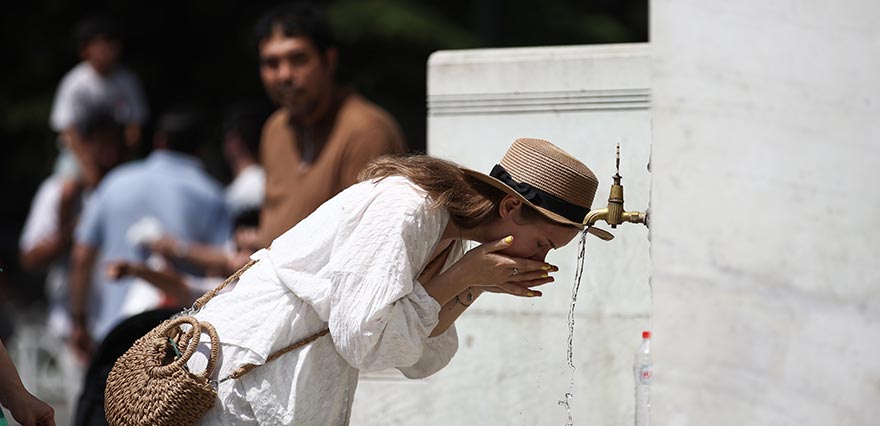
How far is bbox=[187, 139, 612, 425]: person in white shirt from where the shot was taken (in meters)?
3.06

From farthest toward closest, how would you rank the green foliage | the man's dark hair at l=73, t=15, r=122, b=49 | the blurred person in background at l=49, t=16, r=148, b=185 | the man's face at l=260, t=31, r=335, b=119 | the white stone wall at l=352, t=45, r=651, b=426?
the green foliage → the man's dark hair at l=73, t=15, r=122, b=49 → the blurred person in background at l=49, t=16, r=148, b=185 → the man's face at l=260, t=31, r=335, b=119 → the white stone wall at l=352, t=45, r=651, b=426

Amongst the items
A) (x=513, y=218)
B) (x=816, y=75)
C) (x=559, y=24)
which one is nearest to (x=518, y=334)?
(x=513, y=218)

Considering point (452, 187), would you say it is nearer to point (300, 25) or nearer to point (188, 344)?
point (188, 344)

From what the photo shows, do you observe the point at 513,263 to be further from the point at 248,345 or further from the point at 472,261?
the point at 248,345

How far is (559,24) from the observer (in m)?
12.2

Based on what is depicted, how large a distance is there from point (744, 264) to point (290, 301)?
1041 millimetres

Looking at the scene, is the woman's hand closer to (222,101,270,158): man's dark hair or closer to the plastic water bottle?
the plastic water bottle

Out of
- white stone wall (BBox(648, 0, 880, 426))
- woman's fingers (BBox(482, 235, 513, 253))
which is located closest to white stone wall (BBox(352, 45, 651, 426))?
woman's fingers (BBox(482, 235, 513, 253))

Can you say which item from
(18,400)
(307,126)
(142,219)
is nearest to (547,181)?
(18,400)

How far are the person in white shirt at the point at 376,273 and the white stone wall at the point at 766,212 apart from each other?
46 centimetres

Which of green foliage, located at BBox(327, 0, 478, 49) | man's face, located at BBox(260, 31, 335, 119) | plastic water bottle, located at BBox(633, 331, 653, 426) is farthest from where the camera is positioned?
green foliage, located at BBox(327, 0, 478, 49)

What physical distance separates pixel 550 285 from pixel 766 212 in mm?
1569

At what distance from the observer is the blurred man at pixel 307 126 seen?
5.49 meters

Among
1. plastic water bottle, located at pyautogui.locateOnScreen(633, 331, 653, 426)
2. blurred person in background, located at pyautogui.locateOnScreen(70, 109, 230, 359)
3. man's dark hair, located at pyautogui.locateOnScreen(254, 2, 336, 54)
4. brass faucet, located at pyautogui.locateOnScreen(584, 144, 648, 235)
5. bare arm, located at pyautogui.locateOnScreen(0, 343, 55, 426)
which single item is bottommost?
blurred person in background, located at pyautogui.locateOnScreen(70, 109, 230, 359)
